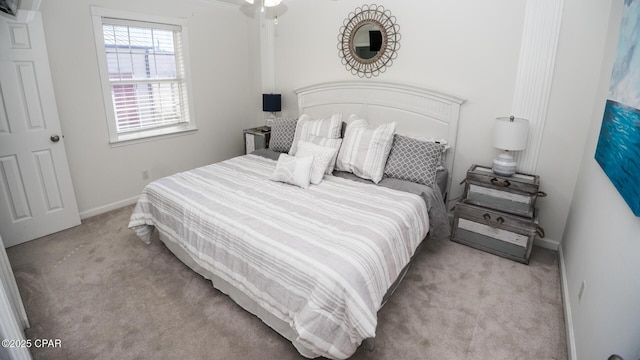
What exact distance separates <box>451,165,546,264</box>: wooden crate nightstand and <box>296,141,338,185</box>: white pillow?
4.09 feet

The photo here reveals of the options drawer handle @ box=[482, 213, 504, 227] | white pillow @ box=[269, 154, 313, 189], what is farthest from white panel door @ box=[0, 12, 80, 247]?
drawer handle @ box=[482, 213, 504, 227]

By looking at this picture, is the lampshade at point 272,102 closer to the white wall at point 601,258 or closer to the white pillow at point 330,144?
the white pillow at point 330,144

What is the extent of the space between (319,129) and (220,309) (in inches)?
75.4

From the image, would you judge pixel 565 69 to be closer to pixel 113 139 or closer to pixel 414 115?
pixel 414 115

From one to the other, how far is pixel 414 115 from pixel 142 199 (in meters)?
2.68

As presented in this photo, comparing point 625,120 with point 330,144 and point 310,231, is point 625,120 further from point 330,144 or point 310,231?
point 330,144

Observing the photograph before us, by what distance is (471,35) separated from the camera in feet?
9.87

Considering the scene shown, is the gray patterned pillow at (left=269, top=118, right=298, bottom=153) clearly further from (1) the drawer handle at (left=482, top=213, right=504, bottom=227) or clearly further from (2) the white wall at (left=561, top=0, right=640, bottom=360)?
(2) the white wall at (left=561, top=0, right=640, bottom=360)

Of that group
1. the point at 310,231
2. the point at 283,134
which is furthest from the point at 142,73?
the point at 310,231

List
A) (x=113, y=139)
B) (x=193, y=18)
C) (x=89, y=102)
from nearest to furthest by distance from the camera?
1. (x=89, y=102)
2. (x=113, y=139)
3. (x=193, y=18)

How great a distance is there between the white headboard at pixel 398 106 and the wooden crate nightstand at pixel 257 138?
0.75 m

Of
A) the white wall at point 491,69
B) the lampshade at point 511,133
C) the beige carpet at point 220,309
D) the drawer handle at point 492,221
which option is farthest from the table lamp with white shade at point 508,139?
the beige carpet at point 220,309

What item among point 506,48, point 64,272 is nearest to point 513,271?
point 506,48

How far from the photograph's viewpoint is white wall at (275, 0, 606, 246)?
2.62 metres
